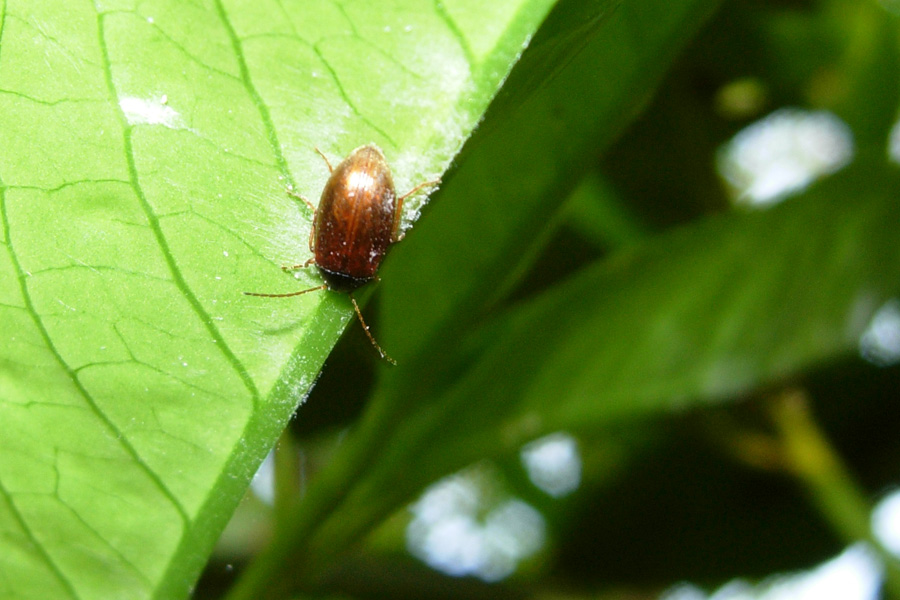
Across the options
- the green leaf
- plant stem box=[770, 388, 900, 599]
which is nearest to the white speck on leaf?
the green leaf

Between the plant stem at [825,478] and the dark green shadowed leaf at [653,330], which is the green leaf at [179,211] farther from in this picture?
the plant stem at [825,478]

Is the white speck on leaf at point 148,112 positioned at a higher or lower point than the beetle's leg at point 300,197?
higher

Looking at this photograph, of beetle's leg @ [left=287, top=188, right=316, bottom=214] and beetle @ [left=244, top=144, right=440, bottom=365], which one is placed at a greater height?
beetle @ [left=244, top=144, right=440, bottom=365]

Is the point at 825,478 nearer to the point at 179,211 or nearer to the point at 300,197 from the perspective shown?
the point at 300,197

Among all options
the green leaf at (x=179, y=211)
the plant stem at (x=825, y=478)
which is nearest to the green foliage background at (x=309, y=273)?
the green leaf at (x=179, y=211)

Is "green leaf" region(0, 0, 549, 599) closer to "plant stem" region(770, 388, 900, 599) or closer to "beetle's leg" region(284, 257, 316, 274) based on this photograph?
"beetle's leg" region(284, 257, 316, 274)

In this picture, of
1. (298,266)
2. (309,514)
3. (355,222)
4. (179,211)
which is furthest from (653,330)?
(179,211)

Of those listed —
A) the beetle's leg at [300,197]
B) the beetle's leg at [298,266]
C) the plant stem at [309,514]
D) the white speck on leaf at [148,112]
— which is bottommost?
the plant stem at [309,514]
